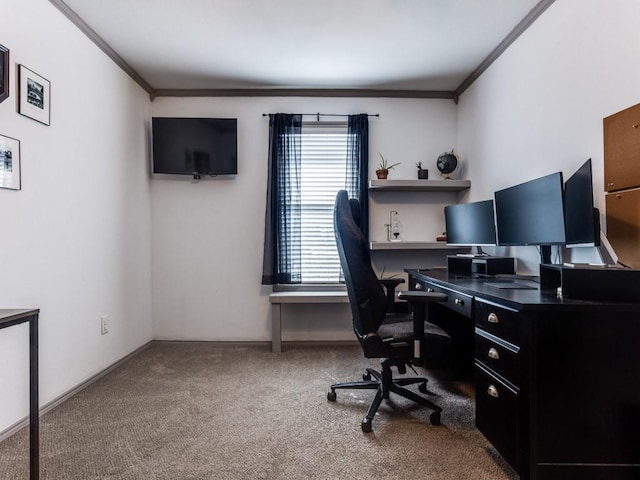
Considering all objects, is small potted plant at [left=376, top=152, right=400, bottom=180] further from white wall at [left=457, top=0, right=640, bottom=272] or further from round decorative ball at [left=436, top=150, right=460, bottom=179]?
white wall at [left=457, top=0, right=640, bottom=272]

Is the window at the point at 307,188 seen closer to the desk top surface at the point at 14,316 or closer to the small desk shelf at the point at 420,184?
the small desk shelf at the point at 420,184

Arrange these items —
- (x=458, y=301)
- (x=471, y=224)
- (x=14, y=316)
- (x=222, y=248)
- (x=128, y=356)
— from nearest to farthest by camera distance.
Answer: (x=14, y=316) < (x=458, y=301) < (x=471, y=224) < (x=128, y=356) < (x=222, y=248)

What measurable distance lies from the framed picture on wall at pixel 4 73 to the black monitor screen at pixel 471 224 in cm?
294

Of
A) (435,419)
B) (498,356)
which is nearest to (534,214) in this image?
(498,356)

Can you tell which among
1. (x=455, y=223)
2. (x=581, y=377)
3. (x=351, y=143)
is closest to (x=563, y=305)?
(x=581, y=377)

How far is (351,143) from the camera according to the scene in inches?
145

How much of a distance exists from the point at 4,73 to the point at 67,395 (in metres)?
1.92

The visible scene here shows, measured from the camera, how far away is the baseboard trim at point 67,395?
1.93 metres

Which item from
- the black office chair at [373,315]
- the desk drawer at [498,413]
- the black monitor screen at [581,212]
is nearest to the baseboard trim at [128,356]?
the black office chair at [373,315]

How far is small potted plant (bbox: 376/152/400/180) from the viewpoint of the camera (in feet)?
11.7

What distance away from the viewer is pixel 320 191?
3723 mm

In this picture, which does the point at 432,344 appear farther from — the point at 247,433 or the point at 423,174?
the point at 423,174

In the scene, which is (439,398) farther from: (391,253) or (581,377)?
(391,253)

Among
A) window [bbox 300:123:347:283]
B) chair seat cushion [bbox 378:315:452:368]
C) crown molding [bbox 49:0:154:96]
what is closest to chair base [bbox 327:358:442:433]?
chair seat cushion [bbox 378:315:452:368]
